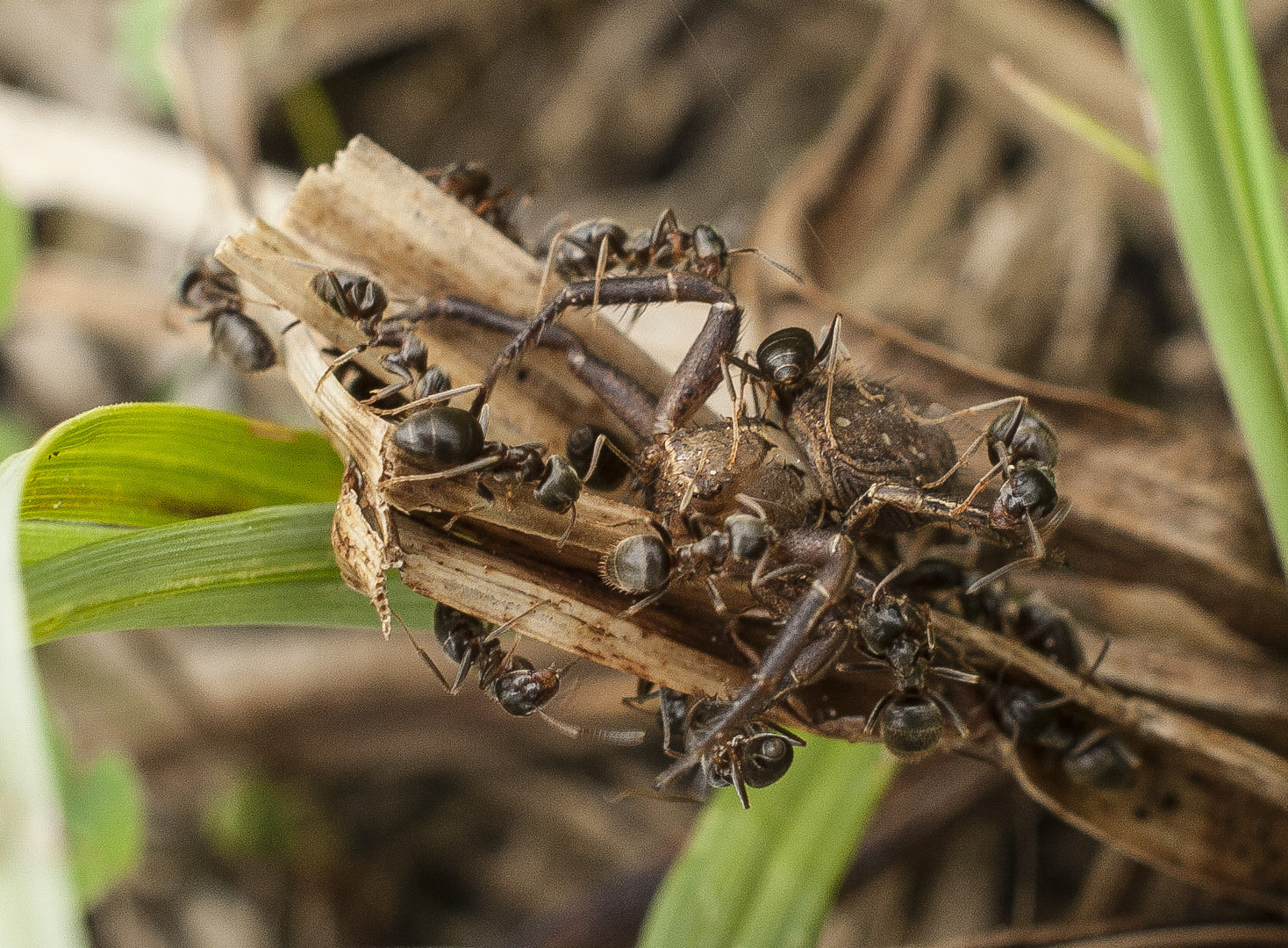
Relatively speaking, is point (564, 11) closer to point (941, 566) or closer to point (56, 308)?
point (56, 308)

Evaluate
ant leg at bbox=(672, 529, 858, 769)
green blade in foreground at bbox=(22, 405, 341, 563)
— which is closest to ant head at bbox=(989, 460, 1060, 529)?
ant leg at bbox=(672, 529, 858, 769)

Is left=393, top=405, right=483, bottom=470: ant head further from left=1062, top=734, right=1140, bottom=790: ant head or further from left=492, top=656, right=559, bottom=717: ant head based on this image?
left=1062, top=734, right=1140, bottom=790: ant head

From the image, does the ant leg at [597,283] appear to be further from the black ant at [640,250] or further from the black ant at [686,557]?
the black ant at [686,557]

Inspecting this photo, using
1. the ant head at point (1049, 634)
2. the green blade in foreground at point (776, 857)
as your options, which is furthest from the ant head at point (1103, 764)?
the green blade in foreground at point (776, 857)

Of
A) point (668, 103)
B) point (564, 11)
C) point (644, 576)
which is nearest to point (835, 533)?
point (644, 576)

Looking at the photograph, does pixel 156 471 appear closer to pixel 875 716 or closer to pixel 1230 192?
pixel 875 716
